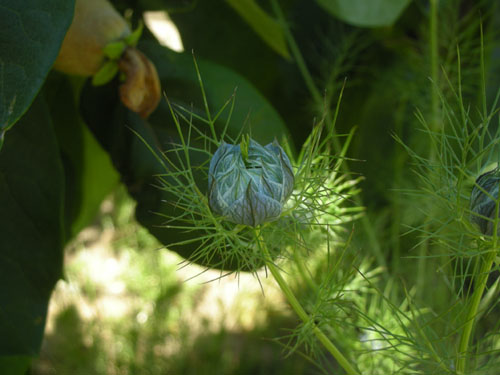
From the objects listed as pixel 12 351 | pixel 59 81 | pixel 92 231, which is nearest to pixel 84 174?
pixel 59 81

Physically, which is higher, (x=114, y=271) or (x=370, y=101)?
(x=370, y=101)

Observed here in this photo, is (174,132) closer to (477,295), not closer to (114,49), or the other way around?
(114,49)

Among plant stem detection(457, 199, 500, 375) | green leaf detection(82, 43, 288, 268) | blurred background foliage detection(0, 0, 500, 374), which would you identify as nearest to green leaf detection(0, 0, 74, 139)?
blurred background foliage detection(0, 0, 500, 374)

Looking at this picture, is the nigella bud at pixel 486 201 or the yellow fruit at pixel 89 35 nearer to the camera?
the nigella bud at pixel 486 201

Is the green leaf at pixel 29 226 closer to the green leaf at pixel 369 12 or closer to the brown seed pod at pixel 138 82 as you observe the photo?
the brown seed pod at pixel 138 82

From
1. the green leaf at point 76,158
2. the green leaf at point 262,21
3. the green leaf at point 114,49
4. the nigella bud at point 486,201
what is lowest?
Result: the green leaf at point 76,158

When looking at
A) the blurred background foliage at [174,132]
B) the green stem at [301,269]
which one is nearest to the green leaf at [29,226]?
the blurred background foliage at [174,132]

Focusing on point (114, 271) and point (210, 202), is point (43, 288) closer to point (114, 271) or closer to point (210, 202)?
point (210, 202)
